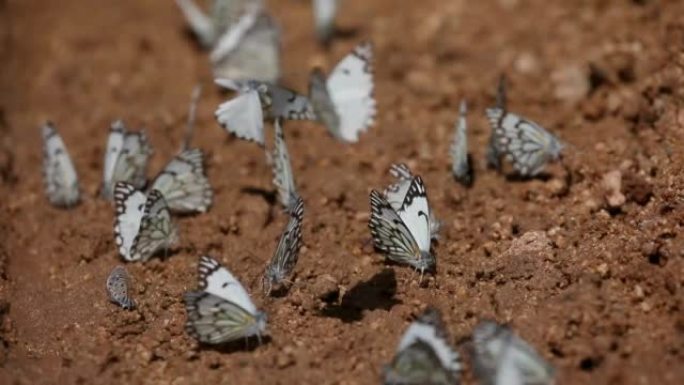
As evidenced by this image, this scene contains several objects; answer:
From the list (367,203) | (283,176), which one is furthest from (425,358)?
(283,176)

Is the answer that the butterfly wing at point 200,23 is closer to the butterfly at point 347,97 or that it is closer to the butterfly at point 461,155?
the butterfly at point 347,97

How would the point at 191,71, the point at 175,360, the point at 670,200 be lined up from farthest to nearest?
the point at 191,71 < the point at 670,200 < the point at 175,360

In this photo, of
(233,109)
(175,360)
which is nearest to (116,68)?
(233,109)

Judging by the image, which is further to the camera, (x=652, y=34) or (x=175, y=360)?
(x=652, y=34)

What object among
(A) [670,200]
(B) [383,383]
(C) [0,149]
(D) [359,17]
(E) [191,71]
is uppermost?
(D) [359,17]

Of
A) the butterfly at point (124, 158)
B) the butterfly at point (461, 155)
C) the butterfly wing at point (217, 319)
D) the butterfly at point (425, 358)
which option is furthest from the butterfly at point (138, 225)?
the butterfly at point (425, 358)

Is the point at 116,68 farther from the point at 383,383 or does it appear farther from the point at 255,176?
the point at 383,383

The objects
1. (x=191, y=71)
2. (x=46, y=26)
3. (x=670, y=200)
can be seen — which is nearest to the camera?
(x=670, y=200)
